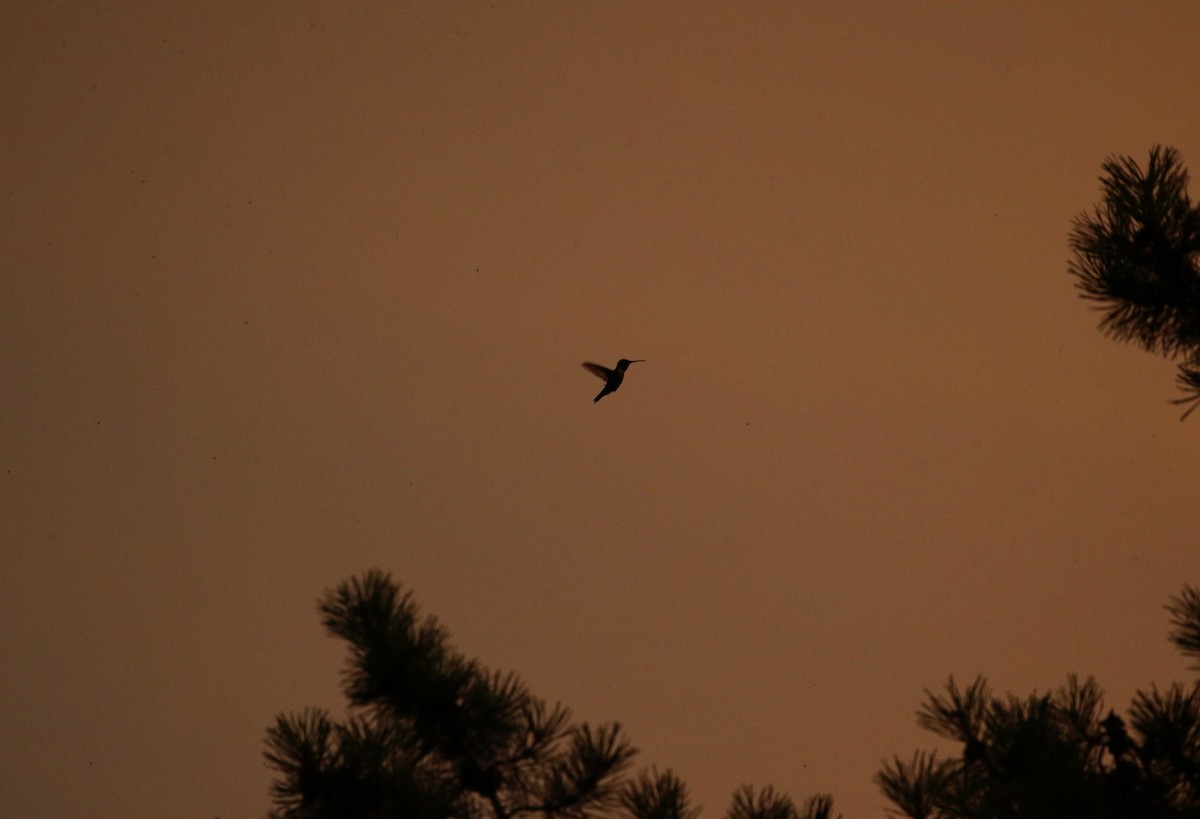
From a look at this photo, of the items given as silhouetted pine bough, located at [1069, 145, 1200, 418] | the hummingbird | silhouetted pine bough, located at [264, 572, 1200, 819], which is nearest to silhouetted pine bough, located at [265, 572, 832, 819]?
silhouetted pine bough, located at [264, 572, 1200, 819]

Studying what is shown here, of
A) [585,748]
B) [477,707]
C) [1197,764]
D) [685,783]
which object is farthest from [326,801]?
[1197,764]

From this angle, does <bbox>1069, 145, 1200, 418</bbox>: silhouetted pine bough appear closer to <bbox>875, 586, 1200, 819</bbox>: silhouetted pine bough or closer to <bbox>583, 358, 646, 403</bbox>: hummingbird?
<bbox>875, 586, 1200, 819</bbox>: silhouetted pine bough

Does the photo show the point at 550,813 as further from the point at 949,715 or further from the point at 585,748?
the point at 949,715

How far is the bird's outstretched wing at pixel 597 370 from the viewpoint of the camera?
25.9 ft

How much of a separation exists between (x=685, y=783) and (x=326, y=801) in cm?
73

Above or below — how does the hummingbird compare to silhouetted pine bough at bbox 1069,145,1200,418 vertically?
above

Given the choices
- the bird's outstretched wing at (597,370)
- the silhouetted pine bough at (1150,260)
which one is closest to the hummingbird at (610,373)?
the bird's outstretched wing at (597,370)

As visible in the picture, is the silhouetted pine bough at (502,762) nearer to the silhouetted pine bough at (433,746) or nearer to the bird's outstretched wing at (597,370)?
the silhouetted pine bough at (433,746)

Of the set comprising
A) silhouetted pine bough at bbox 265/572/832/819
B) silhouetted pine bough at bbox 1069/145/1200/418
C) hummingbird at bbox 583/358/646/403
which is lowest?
silhouetted pine bough at bbox 265/572/832/819

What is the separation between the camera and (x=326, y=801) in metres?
2.55

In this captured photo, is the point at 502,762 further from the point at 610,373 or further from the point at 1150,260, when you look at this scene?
the point at 610,373

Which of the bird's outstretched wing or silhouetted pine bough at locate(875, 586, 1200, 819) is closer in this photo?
silhouetted pine bough at locate(875, 586, 1200, 819)

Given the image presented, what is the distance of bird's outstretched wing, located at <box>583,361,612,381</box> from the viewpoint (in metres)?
7.88

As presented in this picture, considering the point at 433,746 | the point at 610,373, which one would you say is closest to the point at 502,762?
the point at 433,746
